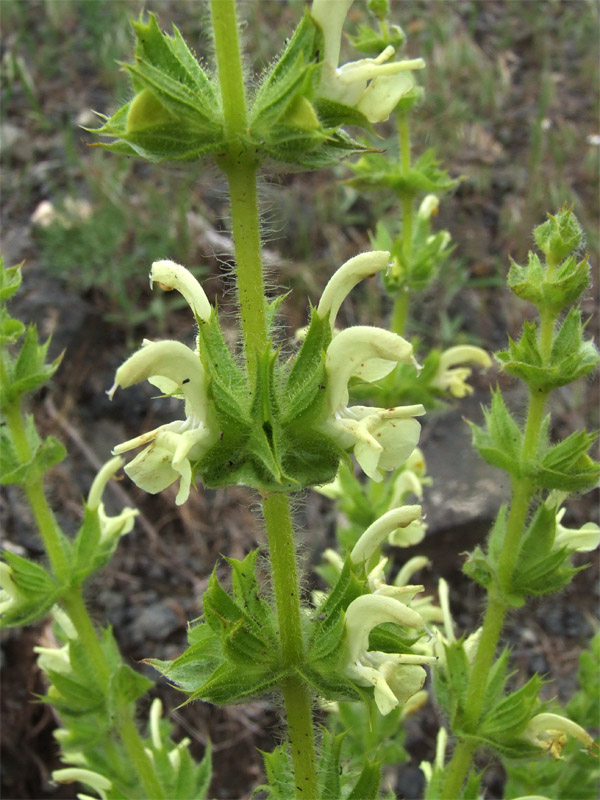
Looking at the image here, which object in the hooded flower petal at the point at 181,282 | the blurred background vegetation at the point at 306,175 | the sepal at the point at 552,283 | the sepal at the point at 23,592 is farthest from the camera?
the blurred background vegetation at the point at 306,175

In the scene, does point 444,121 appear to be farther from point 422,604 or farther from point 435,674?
point 435,674

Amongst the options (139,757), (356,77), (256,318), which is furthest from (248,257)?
(139,757)

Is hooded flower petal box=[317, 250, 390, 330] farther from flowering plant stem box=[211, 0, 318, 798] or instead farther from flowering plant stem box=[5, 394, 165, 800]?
flowering plant stem box=[5, 394, 165, 800]

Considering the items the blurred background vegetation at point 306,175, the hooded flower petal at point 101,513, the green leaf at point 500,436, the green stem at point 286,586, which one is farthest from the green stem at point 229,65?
the blurred background vegetation at point 306,175

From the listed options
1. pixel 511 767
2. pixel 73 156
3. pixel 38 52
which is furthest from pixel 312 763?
pixel 38 52

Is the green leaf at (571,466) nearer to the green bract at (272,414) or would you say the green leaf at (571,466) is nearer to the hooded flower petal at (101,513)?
the green bract at (272,414)

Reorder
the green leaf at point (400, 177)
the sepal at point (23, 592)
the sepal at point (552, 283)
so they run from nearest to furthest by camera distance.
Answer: the sepal at point (552, 283), the sepal at point (23, 592), the green leaf at point (400, 177)

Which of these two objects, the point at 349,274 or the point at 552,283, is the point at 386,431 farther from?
the point at 552,283
